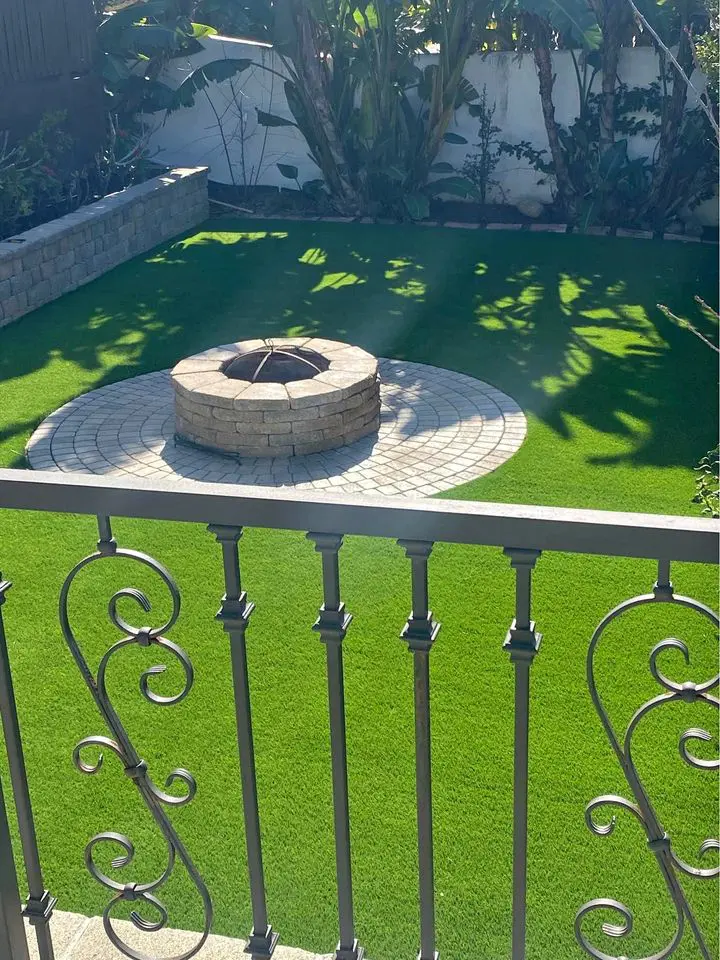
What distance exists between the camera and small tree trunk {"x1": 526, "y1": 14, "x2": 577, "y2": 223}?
17.1 m

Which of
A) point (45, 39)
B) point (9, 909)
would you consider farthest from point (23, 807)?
point (45, 39)

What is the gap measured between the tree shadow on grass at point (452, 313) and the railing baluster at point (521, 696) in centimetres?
711

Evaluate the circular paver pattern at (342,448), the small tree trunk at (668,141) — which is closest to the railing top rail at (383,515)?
the circular paver pattern at (342,448)

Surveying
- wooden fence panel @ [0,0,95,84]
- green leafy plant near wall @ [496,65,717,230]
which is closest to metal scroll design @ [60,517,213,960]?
wooden fence panel @ [0,0,95,84]

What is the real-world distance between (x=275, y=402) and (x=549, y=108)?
1046cm

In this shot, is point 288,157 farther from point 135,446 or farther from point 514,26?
point 135,446

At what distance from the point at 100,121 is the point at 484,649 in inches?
558

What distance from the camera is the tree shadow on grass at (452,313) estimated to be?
35.7 ft

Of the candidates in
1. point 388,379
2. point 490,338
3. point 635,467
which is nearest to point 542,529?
point 635,467

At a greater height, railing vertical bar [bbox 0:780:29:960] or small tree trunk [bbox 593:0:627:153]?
small tree trunk [bbox 593:0:627:153]

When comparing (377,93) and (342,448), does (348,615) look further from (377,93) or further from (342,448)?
(377,93)

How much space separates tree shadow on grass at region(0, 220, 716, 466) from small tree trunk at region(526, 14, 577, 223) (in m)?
1.23

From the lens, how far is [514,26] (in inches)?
722

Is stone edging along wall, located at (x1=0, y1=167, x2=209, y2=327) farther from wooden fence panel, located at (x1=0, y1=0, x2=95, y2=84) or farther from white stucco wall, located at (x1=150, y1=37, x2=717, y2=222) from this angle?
wooden fence panel, located at (x1=0, y1=0, x2=95, y2=84)
